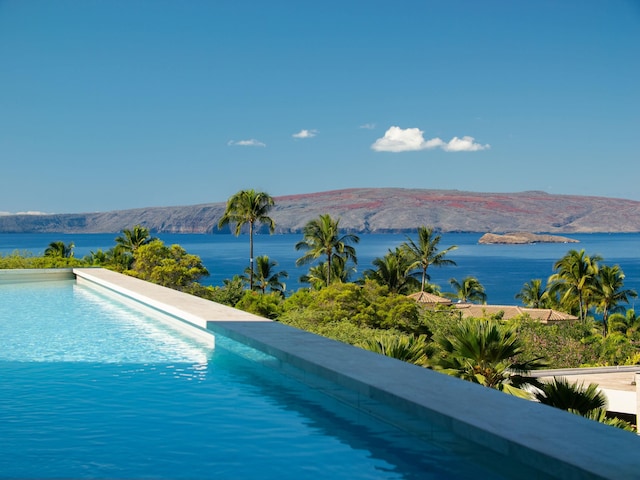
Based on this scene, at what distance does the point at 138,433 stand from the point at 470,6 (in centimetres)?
6677

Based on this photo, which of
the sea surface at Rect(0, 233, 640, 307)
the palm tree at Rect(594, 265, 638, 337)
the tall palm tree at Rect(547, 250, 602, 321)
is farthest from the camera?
the sea surface at Rect(0, 233, 640, 307)

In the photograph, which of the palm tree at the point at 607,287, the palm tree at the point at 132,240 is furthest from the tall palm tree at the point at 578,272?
the palm tree at the point at 132,240

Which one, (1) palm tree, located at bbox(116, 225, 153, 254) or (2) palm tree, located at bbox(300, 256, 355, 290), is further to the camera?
(2) palm tree, located at bbox(300, 256, 355, 290)

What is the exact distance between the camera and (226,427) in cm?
479

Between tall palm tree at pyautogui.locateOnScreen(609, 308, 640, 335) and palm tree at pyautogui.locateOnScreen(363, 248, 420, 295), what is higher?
palm tree at pyautogui.locateOnScreen(363, 248, 420, 295)

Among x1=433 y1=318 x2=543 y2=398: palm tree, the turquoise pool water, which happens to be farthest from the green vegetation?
the turquoise pool water

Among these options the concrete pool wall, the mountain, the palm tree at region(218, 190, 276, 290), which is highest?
the mountain

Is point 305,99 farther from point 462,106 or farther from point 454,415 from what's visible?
point 454,415

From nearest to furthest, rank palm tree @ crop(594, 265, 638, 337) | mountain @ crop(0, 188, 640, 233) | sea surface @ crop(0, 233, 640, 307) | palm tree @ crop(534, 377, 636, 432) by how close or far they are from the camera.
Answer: palm tree @ crop(534, 377, 636, 432) < palm tree @ crop(594, 265, 638, 337) < sea surface @ crop(0, 233, 640, 307) < mountain @ crop(0, 188, 640, 233)

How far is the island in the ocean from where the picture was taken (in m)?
170

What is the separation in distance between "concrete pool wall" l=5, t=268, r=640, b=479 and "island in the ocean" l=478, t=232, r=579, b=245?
168 m

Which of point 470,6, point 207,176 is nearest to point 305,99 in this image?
point 207,176

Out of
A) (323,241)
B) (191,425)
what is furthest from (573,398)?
(323,241)

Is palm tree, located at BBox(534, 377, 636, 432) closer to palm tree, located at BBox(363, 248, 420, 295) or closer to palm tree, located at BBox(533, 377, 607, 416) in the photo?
palm tree, located at BBox(533, 377, 607, 416)
